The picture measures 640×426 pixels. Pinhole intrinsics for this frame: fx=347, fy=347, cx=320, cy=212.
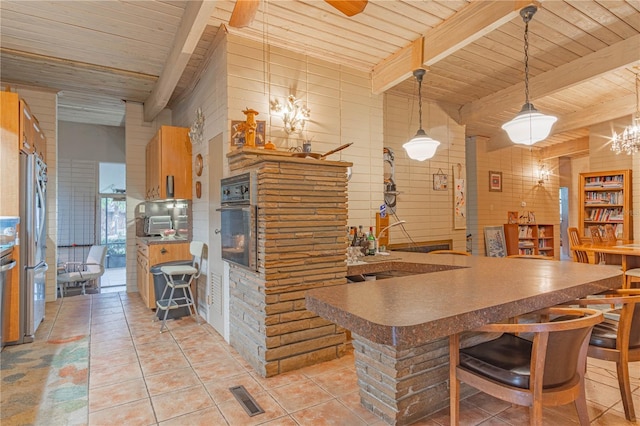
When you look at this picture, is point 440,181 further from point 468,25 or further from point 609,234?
point 609,234

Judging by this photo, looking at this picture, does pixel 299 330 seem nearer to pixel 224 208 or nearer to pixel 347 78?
pixel 224 208

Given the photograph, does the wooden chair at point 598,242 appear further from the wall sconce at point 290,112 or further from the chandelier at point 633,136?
the wall sconce at point 290,112

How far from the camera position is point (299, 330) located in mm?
2877

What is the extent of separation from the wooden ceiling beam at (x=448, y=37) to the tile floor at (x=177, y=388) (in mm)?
2992

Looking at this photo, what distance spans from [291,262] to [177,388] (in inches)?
48.8

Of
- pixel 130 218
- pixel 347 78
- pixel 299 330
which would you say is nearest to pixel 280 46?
pixel 347 78

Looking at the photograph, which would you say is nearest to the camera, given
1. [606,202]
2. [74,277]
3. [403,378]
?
[403,378]

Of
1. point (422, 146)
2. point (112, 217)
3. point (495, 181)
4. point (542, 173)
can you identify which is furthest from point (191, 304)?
point (542, 173)

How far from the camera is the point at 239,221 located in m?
3.07

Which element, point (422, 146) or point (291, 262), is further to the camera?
point (422, 146)

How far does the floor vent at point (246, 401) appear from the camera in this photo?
7.42 feet

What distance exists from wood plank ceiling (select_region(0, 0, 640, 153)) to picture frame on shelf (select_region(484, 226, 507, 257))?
2.94 metres

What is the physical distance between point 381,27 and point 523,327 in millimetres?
3088

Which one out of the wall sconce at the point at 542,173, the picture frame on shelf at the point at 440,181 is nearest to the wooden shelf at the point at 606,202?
the wall sconce at the point at 542,173
